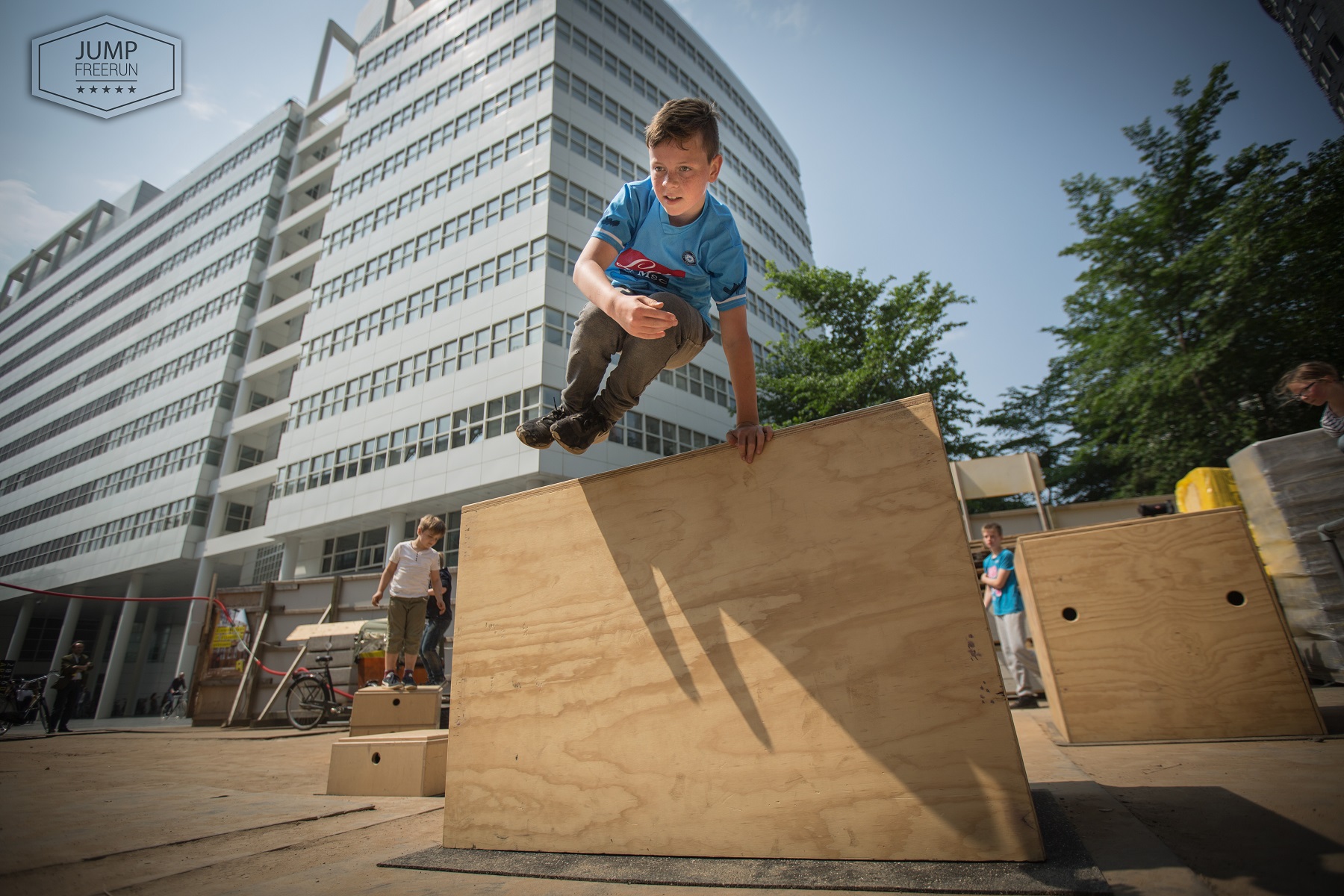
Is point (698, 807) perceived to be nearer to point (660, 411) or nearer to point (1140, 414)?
point (1140, 414)

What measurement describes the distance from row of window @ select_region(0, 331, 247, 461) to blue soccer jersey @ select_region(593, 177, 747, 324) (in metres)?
37.9

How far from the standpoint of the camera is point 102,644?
35.5 meters

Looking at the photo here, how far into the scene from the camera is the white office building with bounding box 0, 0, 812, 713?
21703 mm

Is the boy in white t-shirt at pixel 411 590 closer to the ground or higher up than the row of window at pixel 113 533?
closer to the ground

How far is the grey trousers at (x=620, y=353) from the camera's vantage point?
2162 mm

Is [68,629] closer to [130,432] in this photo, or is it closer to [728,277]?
[130,432]

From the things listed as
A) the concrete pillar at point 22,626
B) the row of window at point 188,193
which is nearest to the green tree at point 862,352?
the row of window at point 188,193

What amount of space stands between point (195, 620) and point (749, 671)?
114 ft

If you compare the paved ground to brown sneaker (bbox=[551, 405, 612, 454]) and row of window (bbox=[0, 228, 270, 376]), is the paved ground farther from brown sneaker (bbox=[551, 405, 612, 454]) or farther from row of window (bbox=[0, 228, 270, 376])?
row of window (bbox=[0, 228, 270, 376])

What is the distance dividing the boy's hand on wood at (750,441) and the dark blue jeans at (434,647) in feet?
18.3

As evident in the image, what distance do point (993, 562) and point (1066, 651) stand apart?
2.66 metres

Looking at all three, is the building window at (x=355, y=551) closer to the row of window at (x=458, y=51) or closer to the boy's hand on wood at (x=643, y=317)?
the row of window at (x=458, y=51)

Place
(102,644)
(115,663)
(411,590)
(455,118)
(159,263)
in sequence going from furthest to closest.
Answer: (159,263), (102,644), (115,663), (455,118), (411,590)

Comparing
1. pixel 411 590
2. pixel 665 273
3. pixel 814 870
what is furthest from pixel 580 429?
pixel 411 590
